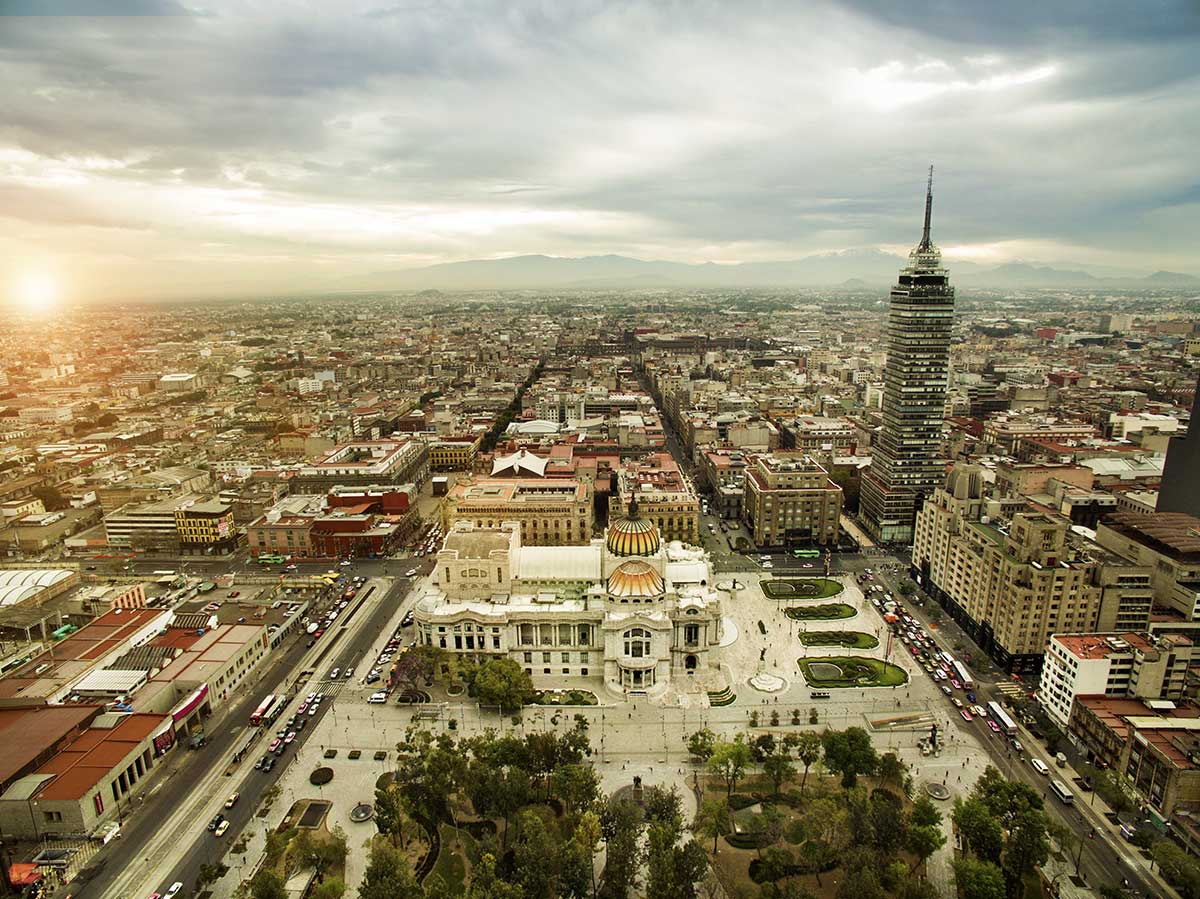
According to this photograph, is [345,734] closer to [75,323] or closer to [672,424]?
[75,323]

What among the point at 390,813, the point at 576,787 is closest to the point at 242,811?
the point at 390,813

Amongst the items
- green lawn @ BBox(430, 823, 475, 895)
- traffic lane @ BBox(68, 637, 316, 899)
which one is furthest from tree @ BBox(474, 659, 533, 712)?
traffic lane @ BBox(68, 637, 316, 899)

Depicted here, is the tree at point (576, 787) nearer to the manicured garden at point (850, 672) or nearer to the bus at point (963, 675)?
the manicured garden at point (850, 672)

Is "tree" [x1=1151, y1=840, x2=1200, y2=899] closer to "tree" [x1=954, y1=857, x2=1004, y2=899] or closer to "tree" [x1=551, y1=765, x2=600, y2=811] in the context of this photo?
"tree" [x1=954, y1=857, x2=1004, y2=899]

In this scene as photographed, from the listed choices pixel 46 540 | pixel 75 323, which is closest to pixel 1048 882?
pixel 46 540

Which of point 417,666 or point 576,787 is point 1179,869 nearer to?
point 576,787
